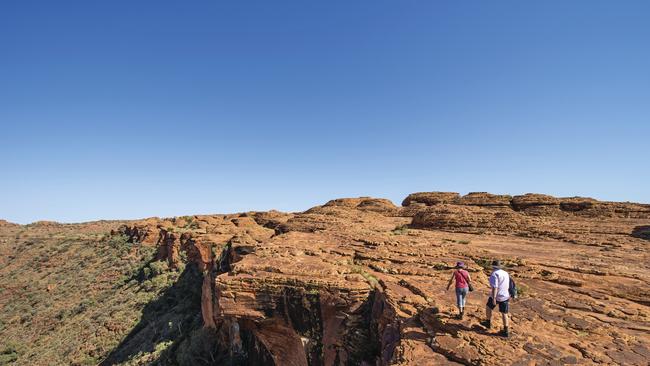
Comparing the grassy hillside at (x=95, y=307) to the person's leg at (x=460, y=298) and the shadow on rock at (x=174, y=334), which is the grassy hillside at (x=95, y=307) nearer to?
the shadow on rock at (x=174, y=334)

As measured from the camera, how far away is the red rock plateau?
24.0 ft

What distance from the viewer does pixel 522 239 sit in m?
20.1

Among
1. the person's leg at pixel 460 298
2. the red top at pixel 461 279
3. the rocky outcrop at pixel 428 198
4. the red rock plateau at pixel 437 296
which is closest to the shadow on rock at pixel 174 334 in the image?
the red rock plateau at pixel 437 296

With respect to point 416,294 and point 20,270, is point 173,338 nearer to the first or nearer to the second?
point 416,294

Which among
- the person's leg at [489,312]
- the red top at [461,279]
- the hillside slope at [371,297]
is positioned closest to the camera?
the person's leg at [489,312]

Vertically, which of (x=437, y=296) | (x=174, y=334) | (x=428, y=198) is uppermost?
(x=428, y=198)

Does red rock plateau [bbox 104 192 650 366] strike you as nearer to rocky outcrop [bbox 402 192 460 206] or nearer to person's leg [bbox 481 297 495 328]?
person's leg [bbox 481 297 495 328]

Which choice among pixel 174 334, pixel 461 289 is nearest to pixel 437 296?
pixel 461 289

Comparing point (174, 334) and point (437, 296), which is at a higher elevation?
point (437, 296)

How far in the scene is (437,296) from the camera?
33.5 ft

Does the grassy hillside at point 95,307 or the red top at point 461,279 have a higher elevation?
the red top at point 461,279

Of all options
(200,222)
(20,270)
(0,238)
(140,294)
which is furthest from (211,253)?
(0,238)

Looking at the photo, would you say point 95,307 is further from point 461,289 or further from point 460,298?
point 461,289

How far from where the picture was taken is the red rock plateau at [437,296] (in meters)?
7.33
